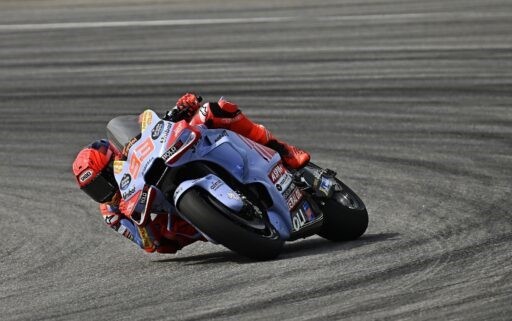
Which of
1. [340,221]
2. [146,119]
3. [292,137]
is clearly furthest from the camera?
[292,137]

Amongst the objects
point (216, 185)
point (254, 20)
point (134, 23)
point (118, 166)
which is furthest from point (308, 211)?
point (134, 23)

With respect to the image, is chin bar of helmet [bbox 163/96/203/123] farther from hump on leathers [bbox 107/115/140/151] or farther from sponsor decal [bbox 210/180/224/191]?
sponsor decal [bbox 210/180/224/191]

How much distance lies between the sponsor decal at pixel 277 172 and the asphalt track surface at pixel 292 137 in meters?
0.56

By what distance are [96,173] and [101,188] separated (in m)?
0.13

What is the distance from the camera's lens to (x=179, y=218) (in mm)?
8484

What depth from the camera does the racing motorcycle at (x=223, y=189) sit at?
310 inches

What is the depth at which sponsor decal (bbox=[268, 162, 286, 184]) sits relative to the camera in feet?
28.1

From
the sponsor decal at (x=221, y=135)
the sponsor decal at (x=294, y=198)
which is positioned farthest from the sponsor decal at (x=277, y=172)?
the sponsor decal at (x=221, y=135)

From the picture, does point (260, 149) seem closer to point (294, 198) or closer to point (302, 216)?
point (294, 198)

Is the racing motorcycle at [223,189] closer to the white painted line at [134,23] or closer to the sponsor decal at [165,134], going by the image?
the sponsor decal at [165,134]

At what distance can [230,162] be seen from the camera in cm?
832

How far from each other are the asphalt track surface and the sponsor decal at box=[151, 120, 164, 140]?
3.04 feet

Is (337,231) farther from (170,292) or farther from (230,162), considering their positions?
(170,292)

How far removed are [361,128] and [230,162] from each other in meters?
6.25
